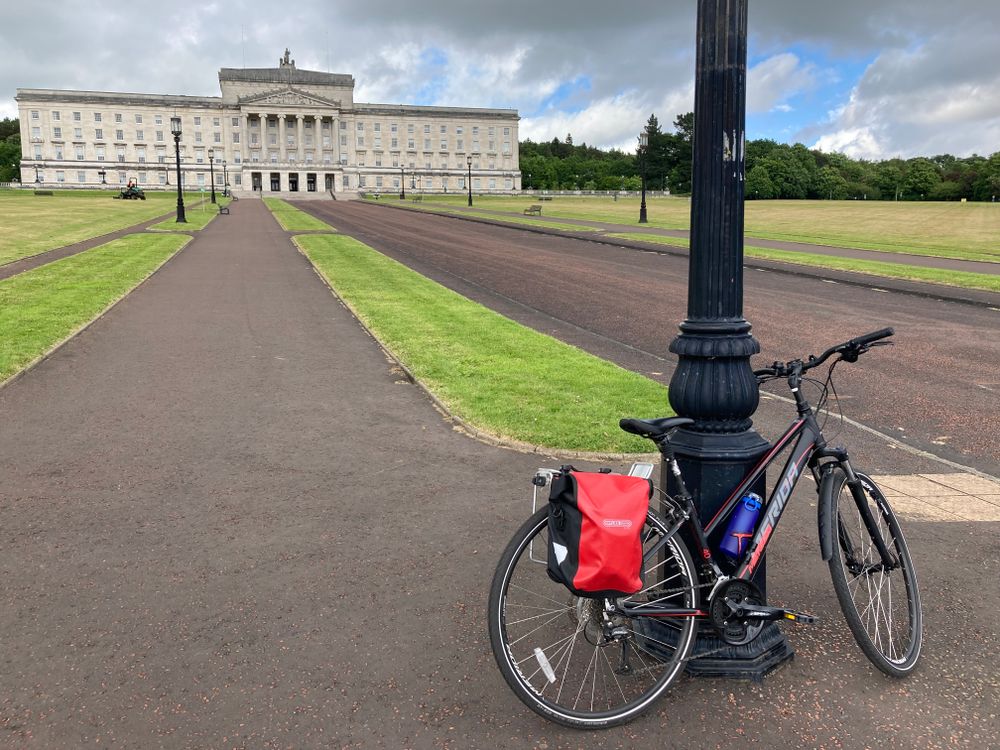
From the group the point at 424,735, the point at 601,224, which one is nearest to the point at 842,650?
the point at 424,735

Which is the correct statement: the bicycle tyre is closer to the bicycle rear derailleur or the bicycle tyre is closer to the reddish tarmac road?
the bicycle rear derailleur

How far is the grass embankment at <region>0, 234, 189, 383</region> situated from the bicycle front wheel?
26.7 ft

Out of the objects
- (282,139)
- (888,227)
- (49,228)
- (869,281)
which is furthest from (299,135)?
(869,281)

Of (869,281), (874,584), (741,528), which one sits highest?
(869,281)

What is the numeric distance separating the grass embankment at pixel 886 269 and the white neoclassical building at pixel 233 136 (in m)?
123

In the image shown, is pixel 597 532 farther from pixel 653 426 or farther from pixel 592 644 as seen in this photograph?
pixel 592 644

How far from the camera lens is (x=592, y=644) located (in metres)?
3.62

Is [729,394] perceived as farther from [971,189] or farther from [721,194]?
[971,189]

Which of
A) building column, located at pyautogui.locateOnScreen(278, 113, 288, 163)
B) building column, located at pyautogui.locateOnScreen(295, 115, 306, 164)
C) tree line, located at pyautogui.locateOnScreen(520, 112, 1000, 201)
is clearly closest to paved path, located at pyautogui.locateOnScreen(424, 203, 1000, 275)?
tree line, located at pyautogui.locateOnScreen(520, 112, 1000, 201)

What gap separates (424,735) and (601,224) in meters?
47.9

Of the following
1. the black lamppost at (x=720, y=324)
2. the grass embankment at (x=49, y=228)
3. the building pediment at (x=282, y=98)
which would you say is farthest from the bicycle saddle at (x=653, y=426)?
the building pediment at (x=282, y=98)

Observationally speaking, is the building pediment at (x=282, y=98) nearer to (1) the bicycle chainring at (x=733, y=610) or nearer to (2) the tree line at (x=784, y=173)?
(2) the tree line at (x=784, y=173)

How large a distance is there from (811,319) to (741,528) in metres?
12.3

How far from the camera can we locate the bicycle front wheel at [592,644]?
3.28 meters
